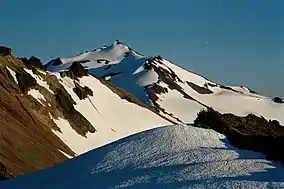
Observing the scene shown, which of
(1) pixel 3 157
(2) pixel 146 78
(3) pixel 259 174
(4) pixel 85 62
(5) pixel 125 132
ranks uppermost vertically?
(4) pixel 85 62

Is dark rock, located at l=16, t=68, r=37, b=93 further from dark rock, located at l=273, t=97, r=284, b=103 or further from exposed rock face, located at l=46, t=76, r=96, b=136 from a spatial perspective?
dark rock, located at l=273, t=97, r=284, b=103

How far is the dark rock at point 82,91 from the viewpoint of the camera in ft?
241

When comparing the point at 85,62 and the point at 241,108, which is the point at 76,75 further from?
the point at 85,62

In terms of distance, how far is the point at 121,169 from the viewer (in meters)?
17.2

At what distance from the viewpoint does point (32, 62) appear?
238ft

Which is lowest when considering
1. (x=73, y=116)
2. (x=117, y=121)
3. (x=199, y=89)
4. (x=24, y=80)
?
(x=73, y=116)

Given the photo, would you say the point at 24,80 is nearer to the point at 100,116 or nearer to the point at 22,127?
the point at 22,127

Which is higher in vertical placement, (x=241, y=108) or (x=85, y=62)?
(x=85, y=62)

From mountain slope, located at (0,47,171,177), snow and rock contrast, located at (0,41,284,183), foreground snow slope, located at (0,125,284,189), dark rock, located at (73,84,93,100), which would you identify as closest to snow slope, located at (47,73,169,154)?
mountain slope, located at (0,47,171,177)

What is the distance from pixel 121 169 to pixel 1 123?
99.6 feet

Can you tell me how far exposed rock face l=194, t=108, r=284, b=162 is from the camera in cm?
1841

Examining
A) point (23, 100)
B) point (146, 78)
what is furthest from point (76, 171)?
point (146, 78)

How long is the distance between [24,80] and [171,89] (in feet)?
239

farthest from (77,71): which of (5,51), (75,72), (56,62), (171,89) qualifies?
(56,62)
